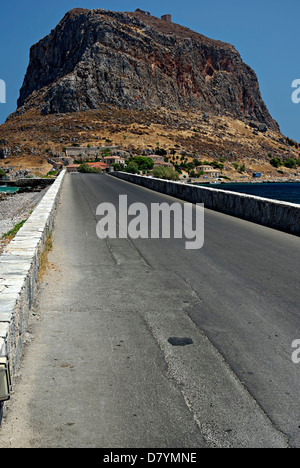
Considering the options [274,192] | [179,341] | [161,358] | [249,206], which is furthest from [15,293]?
[274,192]

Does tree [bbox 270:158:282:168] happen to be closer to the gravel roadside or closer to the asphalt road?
the gravel roadside

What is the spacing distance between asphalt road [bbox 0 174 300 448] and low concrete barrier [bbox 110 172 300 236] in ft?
13.3

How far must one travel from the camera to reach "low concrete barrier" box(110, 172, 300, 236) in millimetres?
12438

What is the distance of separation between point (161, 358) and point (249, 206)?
1122cm

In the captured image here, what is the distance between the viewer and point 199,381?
13.3 feet

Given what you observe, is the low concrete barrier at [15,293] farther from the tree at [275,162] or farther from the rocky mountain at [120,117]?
the tree at [275,162]

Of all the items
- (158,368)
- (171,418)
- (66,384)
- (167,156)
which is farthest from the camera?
(167,156)

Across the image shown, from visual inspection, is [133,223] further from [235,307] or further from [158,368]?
[158,368]

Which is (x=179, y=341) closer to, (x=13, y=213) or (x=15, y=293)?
(x=15, y=293)

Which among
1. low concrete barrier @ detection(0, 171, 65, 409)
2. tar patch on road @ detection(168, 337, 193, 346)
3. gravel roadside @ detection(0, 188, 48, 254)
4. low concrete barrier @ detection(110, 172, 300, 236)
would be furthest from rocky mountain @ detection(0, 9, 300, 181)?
tar patch on road @ detection(168, 337, 193, 346)

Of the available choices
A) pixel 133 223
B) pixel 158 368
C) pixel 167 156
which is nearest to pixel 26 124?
pixel 167 156

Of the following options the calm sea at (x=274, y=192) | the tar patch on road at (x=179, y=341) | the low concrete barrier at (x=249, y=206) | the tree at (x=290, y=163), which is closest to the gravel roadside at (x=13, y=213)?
the tar patch on road at (x=179, y=341)

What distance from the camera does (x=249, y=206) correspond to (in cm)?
1505
